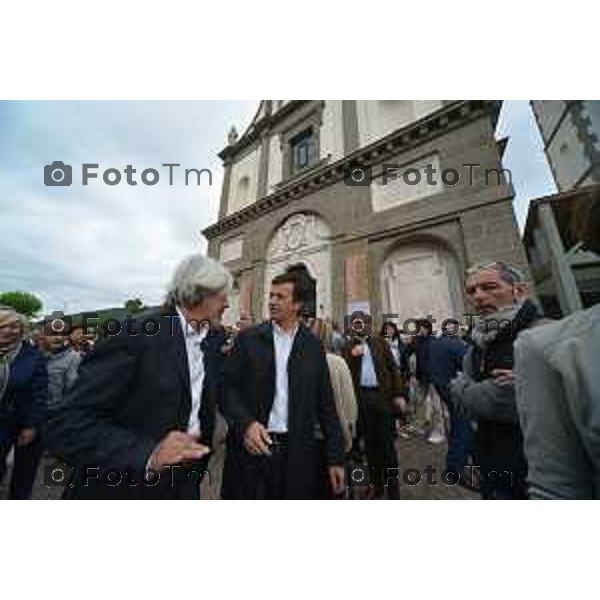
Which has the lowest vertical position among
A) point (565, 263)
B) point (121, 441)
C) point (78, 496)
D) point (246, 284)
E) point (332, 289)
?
point (78, 496)

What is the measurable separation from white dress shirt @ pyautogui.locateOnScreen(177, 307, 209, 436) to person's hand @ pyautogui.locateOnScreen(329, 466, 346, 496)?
30.0 inches

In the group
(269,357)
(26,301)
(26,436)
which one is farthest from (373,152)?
(26,301)

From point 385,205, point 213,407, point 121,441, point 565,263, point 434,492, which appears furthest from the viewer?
point 385,205

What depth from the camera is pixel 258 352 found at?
6.36ft

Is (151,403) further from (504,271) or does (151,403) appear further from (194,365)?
(504,271)

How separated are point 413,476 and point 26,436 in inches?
131

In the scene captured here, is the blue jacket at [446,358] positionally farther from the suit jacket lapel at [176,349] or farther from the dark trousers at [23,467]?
the dark trousers at [23,467]

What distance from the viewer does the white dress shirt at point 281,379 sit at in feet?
5.99

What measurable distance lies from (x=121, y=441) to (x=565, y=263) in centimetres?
664

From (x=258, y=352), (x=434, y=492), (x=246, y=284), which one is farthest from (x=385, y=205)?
(x=258, y=352)

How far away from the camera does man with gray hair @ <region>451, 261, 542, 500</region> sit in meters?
1.51

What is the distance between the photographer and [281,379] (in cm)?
190

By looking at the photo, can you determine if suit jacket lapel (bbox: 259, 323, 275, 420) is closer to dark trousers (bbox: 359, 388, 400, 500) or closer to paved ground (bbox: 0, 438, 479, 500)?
dark trousers (bbox: 359, 388, 400, 500)

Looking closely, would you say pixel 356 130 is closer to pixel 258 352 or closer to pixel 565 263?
pixel 565 263
